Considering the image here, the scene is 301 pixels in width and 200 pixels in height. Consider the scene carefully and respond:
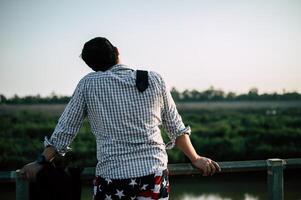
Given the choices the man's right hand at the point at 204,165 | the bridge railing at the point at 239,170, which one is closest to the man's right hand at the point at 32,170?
the bridge railing at the point at 239,170

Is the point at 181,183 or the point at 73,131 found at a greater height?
the point at 73,131

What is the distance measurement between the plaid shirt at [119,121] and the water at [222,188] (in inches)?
400

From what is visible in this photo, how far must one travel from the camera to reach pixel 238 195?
1371 centimetres

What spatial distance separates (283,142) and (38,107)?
1801 centimetres

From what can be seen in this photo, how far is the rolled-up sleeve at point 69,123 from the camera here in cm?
159

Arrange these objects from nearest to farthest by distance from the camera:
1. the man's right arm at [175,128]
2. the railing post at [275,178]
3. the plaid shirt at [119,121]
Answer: the plaid shirt at [119,121] < the man's right arm at [175,128] < the railing post at [275,178]

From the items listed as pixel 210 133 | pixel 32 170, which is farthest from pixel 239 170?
pixel 210 133

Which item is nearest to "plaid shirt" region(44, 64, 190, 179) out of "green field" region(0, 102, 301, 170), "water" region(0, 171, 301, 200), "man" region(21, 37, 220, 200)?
"man" region(21, 37, 220, 200)

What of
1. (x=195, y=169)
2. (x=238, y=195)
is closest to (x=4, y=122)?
(x=238, y=195)

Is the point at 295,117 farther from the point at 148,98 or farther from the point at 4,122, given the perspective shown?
the point at 148,98

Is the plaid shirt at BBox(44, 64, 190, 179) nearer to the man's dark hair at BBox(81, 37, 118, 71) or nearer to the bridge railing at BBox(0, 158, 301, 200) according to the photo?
the man's dark hair at BBox(81, 37, 118, 71)

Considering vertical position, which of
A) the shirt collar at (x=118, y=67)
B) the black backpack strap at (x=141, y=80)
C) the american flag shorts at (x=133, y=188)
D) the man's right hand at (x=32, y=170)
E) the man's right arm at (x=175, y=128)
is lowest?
the american flag shorts at (x=133, y=188)

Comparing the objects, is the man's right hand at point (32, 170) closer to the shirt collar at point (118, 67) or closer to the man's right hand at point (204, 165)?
the shirt collar at point (118, 67)

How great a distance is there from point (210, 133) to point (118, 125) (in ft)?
74.3
